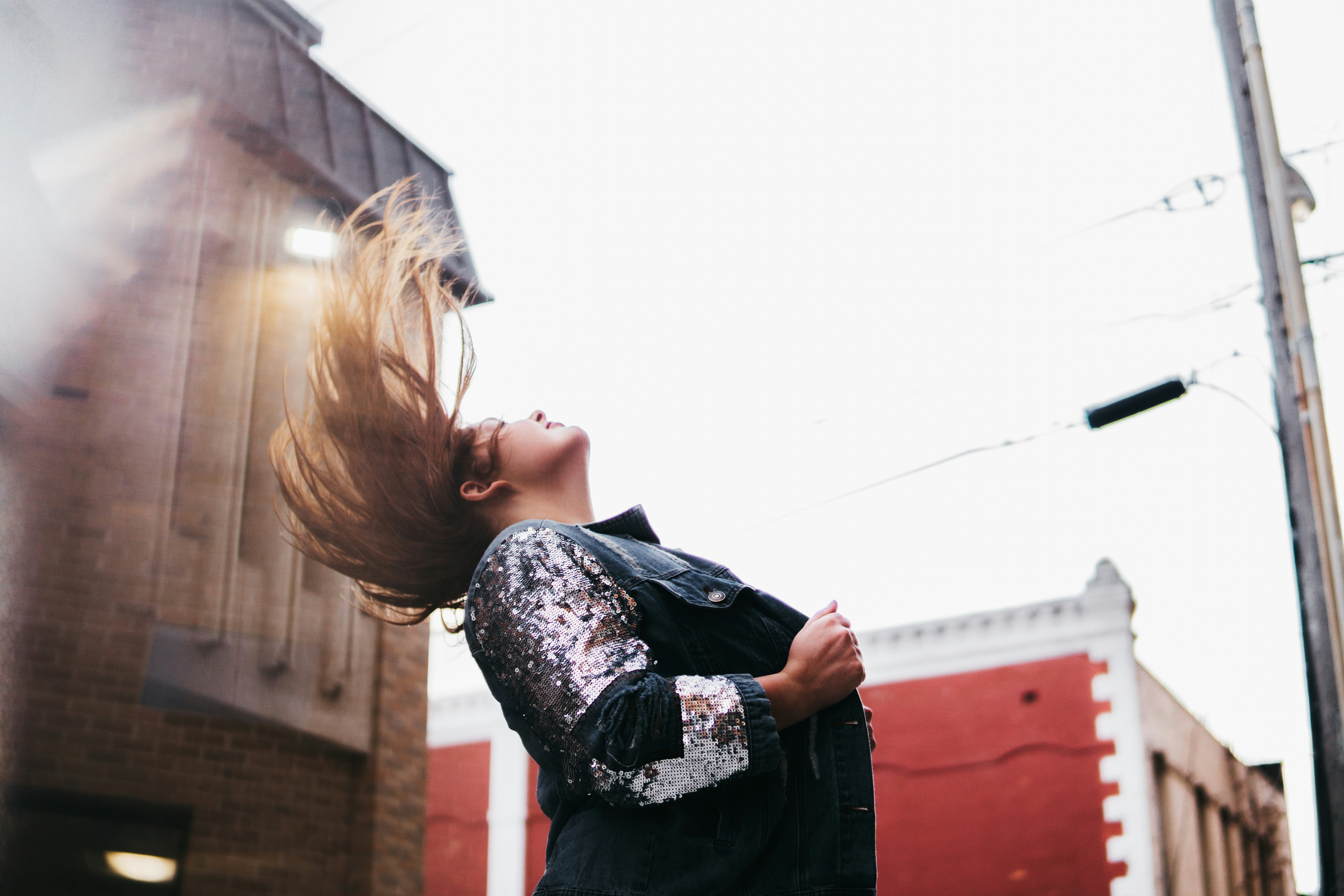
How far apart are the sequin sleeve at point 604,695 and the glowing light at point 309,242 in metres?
3.09

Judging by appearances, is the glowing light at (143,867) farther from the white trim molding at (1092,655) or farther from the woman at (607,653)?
the white trim molding at (1092,655)

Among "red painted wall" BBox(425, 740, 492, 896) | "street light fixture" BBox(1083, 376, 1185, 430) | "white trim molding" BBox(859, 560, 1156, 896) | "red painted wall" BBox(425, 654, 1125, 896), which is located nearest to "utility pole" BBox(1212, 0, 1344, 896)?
"street light fixture" BBox(1083, 376, 1185, 430)

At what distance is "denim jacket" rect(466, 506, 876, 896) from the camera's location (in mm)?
854

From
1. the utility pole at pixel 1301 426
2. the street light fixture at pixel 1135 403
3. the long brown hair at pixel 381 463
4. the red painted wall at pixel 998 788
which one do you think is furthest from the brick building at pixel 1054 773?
the long brown hair at pixel 381 463

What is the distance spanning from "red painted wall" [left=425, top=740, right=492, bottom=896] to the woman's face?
286 inches

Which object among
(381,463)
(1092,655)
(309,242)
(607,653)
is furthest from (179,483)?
(1092,655)

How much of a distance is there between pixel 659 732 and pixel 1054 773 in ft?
21.1

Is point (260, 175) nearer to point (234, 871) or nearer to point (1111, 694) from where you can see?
point (234, 871)

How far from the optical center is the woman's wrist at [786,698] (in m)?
0.90

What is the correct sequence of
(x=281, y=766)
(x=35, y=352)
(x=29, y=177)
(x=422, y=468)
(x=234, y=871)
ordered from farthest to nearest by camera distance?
1. (x=281, y=766)
2. (x=234, y=871)
3. (x=35, y=352)
4. (x=29, y=177)
5. (x=422, y=468)

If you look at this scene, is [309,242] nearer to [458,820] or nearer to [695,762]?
[695,762]

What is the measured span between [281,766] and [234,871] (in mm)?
350

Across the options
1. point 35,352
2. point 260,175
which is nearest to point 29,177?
point 35,352

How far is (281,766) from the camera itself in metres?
3.36
